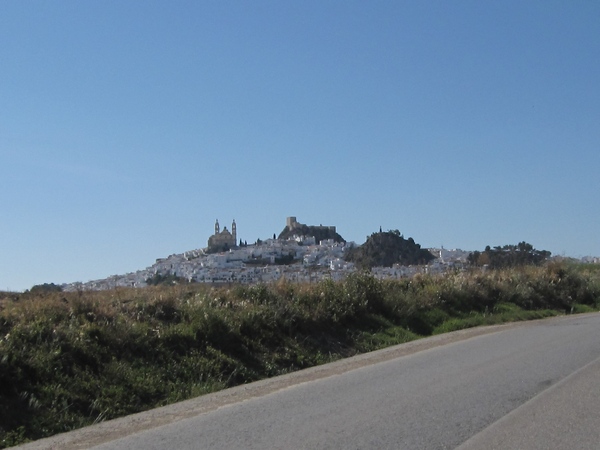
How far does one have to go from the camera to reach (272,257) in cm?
3566

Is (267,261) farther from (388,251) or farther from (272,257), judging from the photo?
(388,251)

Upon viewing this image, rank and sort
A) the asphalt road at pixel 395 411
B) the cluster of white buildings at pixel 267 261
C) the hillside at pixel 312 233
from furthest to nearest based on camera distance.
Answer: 1. the hillside at pixel 312 233
2. the cluster of white buildings at pixel 267 261
3. the asphalt road at pixel 395 411

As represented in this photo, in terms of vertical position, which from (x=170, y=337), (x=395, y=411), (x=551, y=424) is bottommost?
(x=551, y=424)

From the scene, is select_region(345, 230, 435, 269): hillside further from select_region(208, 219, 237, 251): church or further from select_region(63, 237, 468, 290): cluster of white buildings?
select_region(208, 219, 237, 251): church

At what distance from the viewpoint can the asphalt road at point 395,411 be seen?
317 inches

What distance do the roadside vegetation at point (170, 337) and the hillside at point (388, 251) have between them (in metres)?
11.7

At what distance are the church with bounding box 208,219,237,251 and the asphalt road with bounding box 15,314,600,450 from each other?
2719cm

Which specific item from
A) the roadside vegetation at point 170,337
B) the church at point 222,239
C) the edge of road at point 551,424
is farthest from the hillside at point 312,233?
the edge of road at point 551,424

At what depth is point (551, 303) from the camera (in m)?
27.8

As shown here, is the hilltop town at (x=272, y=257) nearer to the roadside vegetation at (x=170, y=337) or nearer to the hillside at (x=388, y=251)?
the hillside at (x=388, y=251)

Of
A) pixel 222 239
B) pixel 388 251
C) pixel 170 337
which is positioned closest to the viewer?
pixel 170 337

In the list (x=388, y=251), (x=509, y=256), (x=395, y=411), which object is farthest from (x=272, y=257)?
(x=395, y=411)

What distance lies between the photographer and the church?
40688mm

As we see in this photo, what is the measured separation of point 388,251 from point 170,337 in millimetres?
22963
